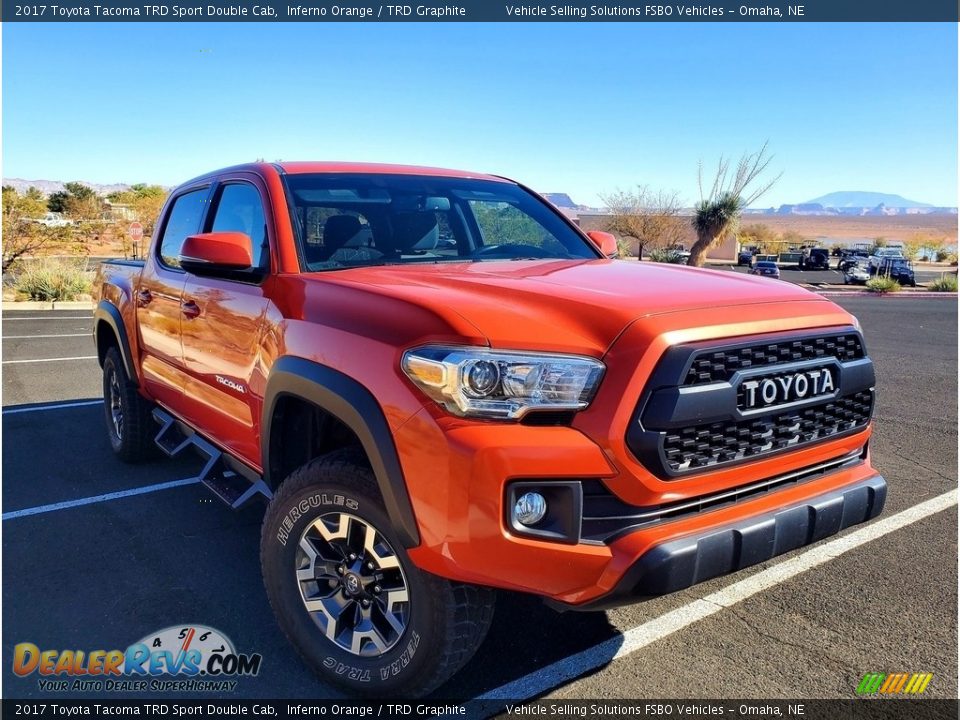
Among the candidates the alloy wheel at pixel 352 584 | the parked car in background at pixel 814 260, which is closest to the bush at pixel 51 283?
the alloy wheel at pixel 352 584

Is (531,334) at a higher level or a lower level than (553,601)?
higher

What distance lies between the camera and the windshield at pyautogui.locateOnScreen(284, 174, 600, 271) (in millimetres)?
3494

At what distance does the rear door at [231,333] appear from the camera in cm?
334

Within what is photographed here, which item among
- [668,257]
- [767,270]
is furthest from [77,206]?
[767,270]

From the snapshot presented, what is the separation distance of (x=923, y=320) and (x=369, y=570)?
739 inches

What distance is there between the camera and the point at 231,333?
3525 millimetres

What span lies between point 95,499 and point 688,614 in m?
3.81

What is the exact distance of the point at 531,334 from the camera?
2363mm

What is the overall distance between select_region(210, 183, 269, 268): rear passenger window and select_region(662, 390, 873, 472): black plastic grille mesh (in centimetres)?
207

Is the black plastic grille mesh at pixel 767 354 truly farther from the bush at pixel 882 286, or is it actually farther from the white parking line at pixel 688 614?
the bush at pixel 882 286

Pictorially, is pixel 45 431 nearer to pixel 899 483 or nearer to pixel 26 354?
pixel 26 354

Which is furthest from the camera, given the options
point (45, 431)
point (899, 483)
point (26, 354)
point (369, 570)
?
point (26, 354)

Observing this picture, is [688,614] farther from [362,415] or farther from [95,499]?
[95,499]

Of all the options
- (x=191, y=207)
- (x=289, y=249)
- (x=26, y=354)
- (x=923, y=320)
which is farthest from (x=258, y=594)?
(x=923, y=320)
